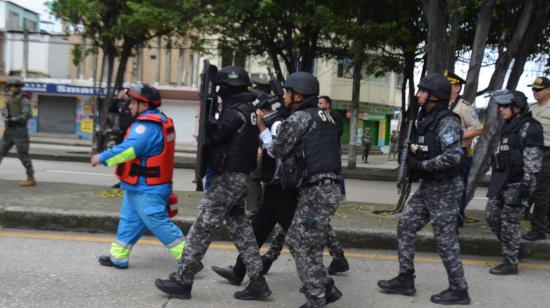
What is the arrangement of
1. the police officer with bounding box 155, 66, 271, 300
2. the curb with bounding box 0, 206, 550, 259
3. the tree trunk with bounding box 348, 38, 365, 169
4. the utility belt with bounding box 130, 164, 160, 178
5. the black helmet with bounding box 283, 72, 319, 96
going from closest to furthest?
the black helmet with bounding box 283, 72, 319, 96 → the police officer with bounding box 155, 66, 271, 300 → the utility belt with bounding box 130, 164, 160, 178 → the curb with bounding box 0, 206, 550, 259 → the tree trunk with bounding box 348, 38, 365, 169

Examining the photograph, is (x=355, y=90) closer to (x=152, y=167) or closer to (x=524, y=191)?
(x=524, y=191)

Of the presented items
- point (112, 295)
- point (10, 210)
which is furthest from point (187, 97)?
point (112, 295)

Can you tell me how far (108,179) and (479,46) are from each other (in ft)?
26.7

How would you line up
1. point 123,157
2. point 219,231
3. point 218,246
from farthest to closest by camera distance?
point 219,231 < point 218,246 < point 123,157

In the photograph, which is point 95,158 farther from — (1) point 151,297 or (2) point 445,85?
(2) point 445,85

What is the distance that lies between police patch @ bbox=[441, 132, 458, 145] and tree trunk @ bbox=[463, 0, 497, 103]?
3114mm

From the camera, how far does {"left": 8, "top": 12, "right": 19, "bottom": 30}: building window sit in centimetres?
3090

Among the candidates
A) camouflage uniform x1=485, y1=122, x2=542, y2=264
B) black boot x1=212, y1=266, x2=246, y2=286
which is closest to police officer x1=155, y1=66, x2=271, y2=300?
black boot x1=212, y1=266, x2=246, y2=286

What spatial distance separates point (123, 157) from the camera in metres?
4.19

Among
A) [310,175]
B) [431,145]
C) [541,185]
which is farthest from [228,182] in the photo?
[541,185]

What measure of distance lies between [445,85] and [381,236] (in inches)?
81.2

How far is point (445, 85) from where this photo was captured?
407 centimetres

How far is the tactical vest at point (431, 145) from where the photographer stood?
13.2ft

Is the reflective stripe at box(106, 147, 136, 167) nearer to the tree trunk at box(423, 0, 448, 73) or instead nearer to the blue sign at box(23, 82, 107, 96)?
the tree trunk at box(423, 0, 448, 73)
